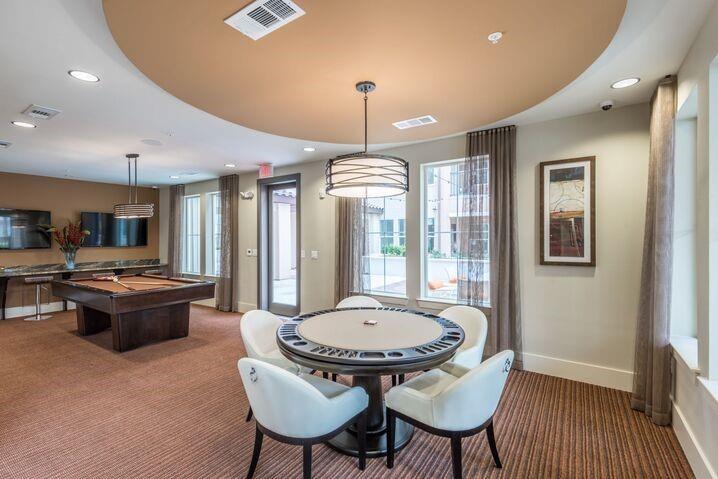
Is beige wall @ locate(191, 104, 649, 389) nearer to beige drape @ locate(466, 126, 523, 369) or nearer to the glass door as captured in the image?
beige drape @ locate(466, 126, 523, 369)

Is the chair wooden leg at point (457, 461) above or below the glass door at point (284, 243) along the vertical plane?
below

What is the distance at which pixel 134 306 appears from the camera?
4098 mm

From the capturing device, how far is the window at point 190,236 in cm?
773

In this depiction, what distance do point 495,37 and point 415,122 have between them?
4.67 feet

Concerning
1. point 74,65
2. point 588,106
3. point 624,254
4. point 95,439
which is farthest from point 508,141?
point 95,439

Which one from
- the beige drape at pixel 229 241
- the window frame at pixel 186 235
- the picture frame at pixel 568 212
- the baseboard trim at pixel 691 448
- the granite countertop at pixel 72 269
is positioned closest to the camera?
the baseboard trim at pixel 691 448

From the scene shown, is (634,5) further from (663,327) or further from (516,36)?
(663,327)

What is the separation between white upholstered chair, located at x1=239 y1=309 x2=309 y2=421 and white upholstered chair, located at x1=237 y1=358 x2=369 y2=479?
0.66m

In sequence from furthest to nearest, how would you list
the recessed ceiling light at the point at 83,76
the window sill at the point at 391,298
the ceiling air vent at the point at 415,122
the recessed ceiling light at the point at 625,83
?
the window sill at the point at 391,298, the ceiling air vent at the point at 415,122, the recessed ceiling light at the point at 625,83, the recessed ceiling light at the point at 83,76

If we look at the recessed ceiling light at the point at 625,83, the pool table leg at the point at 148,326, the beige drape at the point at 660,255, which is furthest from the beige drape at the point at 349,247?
the beige drape at the point at 660,255

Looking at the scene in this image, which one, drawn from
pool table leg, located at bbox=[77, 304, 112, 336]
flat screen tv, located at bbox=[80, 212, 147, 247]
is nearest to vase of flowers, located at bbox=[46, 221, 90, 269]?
flat screen tv, located at bbox=[80, 212, 147, 247]

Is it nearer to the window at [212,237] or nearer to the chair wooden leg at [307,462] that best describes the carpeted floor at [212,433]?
the chair wooden leg at [307,462]

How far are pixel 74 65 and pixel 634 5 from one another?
3454mm

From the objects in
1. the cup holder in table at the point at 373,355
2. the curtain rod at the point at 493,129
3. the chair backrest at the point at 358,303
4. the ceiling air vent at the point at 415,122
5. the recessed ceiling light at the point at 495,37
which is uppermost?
the curtain rod at the point at 493,129
